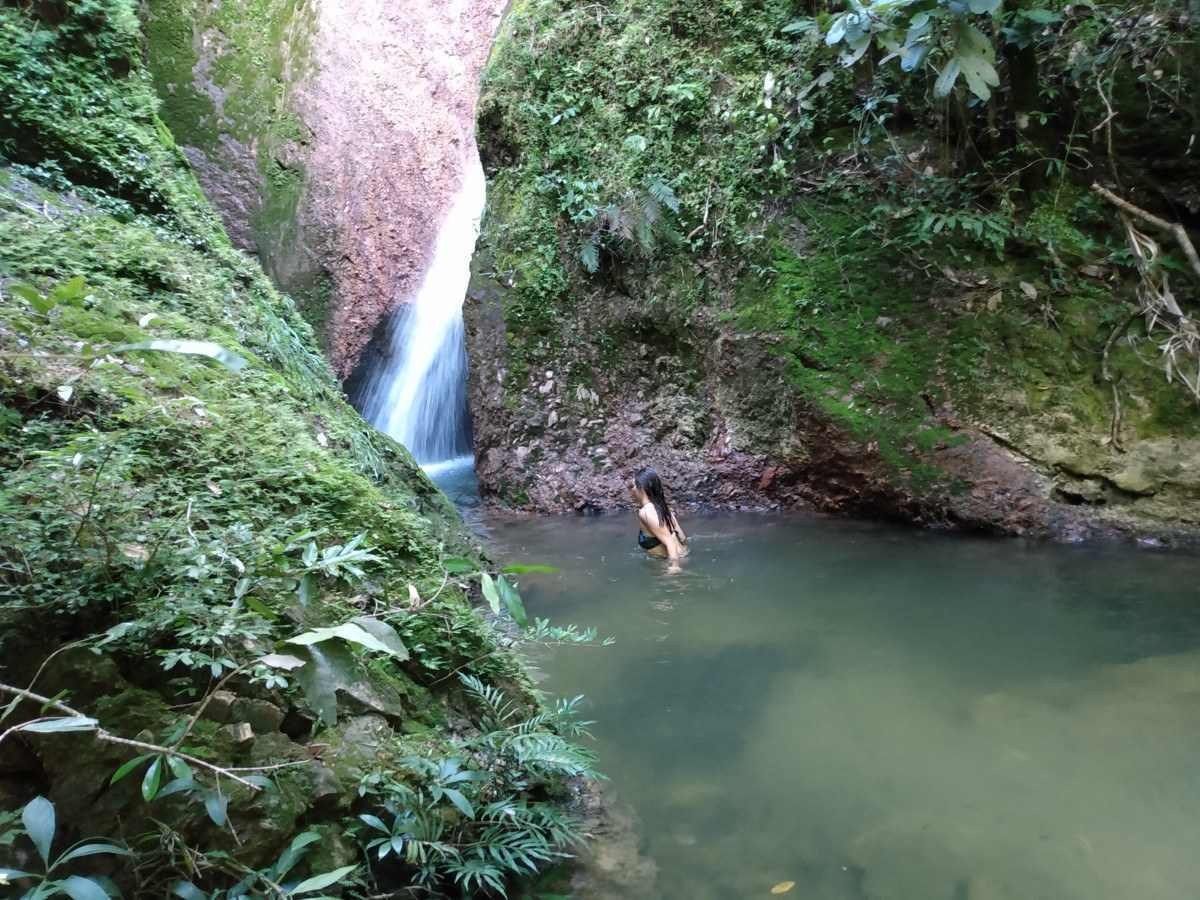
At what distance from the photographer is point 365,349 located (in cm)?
1123

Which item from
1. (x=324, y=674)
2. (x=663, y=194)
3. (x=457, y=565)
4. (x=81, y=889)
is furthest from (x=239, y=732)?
(x=663, y=194)

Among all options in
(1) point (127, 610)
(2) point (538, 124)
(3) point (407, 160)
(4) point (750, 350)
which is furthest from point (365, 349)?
(1) point (127, 610)

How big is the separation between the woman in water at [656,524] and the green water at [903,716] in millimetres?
188

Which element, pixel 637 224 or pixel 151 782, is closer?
pixel 151 782

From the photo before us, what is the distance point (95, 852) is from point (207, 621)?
0.60 metres

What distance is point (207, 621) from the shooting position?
2174 millimetres

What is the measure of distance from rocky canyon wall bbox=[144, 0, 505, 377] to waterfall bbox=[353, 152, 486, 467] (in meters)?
0.37

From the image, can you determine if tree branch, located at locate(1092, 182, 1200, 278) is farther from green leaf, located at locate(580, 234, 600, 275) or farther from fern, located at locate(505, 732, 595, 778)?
fern, located at locate(505, 732, 595, 778)

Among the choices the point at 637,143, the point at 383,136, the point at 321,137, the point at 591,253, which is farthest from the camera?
the point at 383,136

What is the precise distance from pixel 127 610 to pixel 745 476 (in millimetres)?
6090

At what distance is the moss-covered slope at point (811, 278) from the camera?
6207mm

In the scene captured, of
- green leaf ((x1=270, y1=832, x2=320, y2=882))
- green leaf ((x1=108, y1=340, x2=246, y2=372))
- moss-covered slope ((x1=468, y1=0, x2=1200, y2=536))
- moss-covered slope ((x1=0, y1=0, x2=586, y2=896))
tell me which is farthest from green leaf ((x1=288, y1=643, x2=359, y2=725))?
moss-covered slope ((x1=468, y1=0, x2=1200, y2=536))

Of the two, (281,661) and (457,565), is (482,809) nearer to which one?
(457,565)

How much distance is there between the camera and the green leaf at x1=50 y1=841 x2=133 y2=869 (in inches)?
64.2
